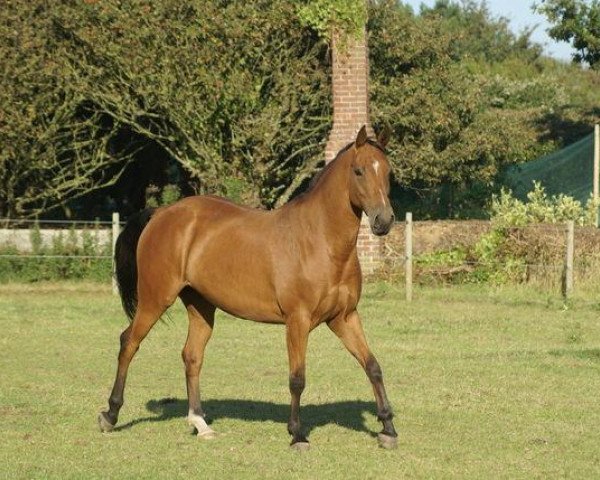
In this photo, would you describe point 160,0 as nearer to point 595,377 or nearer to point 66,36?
point 66,36

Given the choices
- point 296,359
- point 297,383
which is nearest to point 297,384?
point 297,383

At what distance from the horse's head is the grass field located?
5.68ft

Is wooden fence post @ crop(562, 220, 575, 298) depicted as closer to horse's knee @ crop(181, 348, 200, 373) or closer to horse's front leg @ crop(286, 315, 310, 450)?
horse's knee @ crop(181, 348, 200, 373)

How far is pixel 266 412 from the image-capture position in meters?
11.3

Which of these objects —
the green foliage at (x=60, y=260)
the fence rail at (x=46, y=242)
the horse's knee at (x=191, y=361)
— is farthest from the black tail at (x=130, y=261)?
the green foliage at (x=60, y=260)

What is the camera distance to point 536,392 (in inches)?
484

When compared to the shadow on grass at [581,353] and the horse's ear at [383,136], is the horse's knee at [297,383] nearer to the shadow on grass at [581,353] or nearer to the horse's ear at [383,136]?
the horse's ear at [383,136]

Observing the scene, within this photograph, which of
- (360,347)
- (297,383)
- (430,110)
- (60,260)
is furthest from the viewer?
(430,110)

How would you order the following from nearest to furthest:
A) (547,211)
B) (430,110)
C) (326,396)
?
1. (326,396)
2. (547,211)
3. (430,110)

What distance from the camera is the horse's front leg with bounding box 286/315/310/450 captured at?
31.0ft

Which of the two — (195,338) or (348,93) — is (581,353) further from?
(348,93)

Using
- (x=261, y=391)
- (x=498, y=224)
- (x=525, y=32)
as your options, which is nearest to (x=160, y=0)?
(x=498, y=224)

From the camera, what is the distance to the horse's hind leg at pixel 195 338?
34.6 ft

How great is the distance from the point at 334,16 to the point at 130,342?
15310 mm
